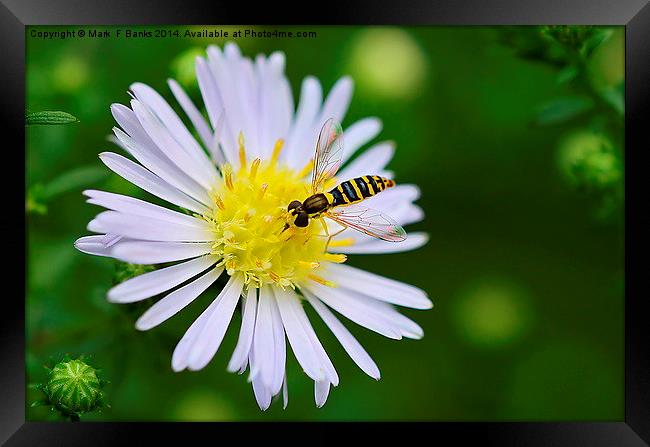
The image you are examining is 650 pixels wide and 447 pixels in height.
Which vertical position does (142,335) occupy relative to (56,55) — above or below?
below

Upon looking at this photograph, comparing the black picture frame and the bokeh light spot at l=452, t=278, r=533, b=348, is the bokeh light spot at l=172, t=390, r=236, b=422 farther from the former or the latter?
the bokeh light spot at l=452, t=278, r=533, b=348

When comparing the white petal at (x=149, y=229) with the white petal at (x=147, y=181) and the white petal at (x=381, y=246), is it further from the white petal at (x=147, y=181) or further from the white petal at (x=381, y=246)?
the white petal at (x=381, y=246)

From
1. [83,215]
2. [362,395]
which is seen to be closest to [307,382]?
[362,395]

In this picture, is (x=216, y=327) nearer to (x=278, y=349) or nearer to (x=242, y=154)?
(x=278, y=349)

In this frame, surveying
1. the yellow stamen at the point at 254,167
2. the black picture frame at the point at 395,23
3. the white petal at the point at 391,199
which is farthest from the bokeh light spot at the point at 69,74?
the white petal at the point at 391,199

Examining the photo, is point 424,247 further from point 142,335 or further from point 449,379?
point 142,335

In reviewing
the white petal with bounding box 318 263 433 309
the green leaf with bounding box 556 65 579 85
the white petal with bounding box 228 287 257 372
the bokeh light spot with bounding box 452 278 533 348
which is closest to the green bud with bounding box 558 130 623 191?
the green leaf with bounding box 556 65 579 85
